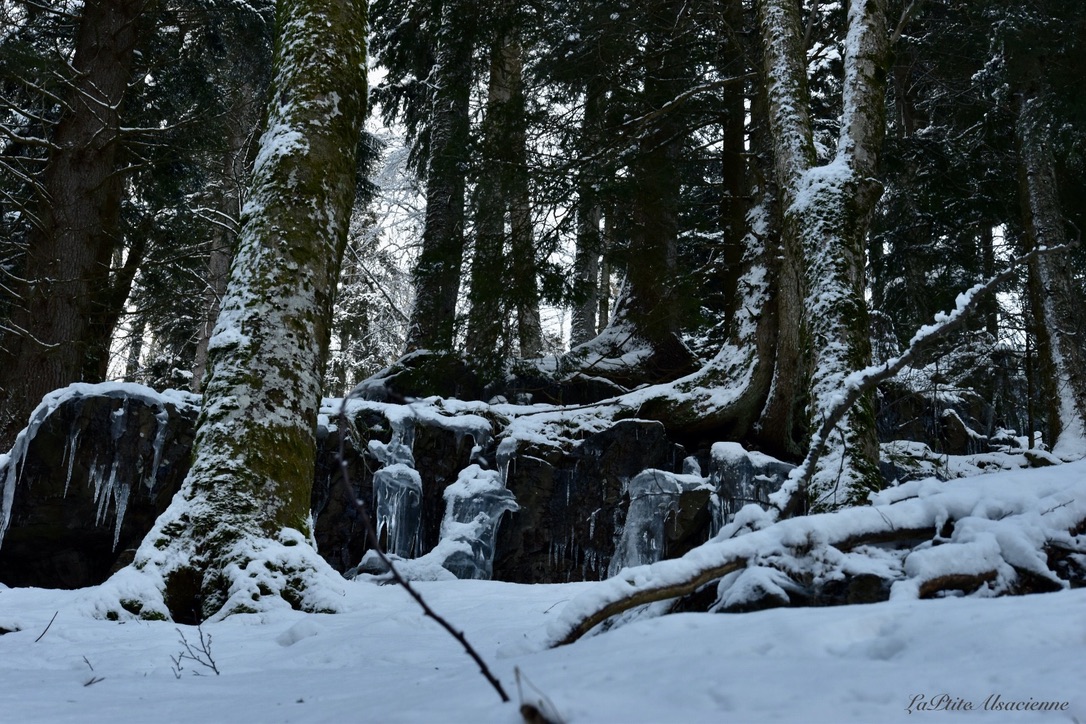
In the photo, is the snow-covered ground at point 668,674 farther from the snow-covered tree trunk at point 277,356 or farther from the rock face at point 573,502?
the rock face at point 573,502

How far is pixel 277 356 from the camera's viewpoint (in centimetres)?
444

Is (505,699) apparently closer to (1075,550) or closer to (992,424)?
(1075,550)

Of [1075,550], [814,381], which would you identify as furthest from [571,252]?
[1075,550]

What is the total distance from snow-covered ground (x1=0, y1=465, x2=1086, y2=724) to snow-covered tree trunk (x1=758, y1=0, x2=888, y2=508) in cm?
190

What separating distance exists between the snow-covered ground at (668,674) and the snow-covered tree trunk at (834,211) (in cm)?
190

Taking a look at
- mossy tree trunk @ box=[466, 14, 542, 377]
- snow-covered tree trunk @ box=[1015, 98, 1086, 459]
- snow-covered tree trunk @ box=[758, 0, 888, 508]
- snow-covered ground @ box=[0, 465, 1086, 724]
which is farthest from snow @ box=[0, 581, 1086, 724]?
snow-covered tree trunk @ box=[1015, 98, 1086, 459]

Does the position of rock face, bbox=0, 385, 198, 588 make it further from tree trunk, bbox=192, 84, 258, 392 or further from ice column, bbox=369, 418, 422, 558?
tree trunk, bbox=192, 84, 258, 392

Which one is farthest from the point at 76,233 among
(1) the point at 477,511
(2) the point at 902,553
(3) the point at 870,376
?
(2) the point at 902,553

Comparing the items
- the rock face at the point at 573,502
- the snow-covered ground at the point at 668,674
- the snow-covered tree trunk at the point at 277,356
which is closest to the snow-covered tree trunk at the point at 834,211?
the snow-covered ground at the point at 668,674

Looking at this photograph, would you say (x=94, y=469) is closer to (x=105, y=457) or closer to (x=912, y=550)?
Result: (x=105, y=457)

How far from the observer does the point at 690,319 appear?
9.71 m

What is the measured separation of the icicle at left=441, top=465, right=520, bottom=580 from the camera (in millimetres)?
7039

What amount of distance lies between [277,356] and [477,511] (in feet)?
11.5

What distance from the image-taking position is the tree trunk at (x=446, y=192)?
29.0ft
